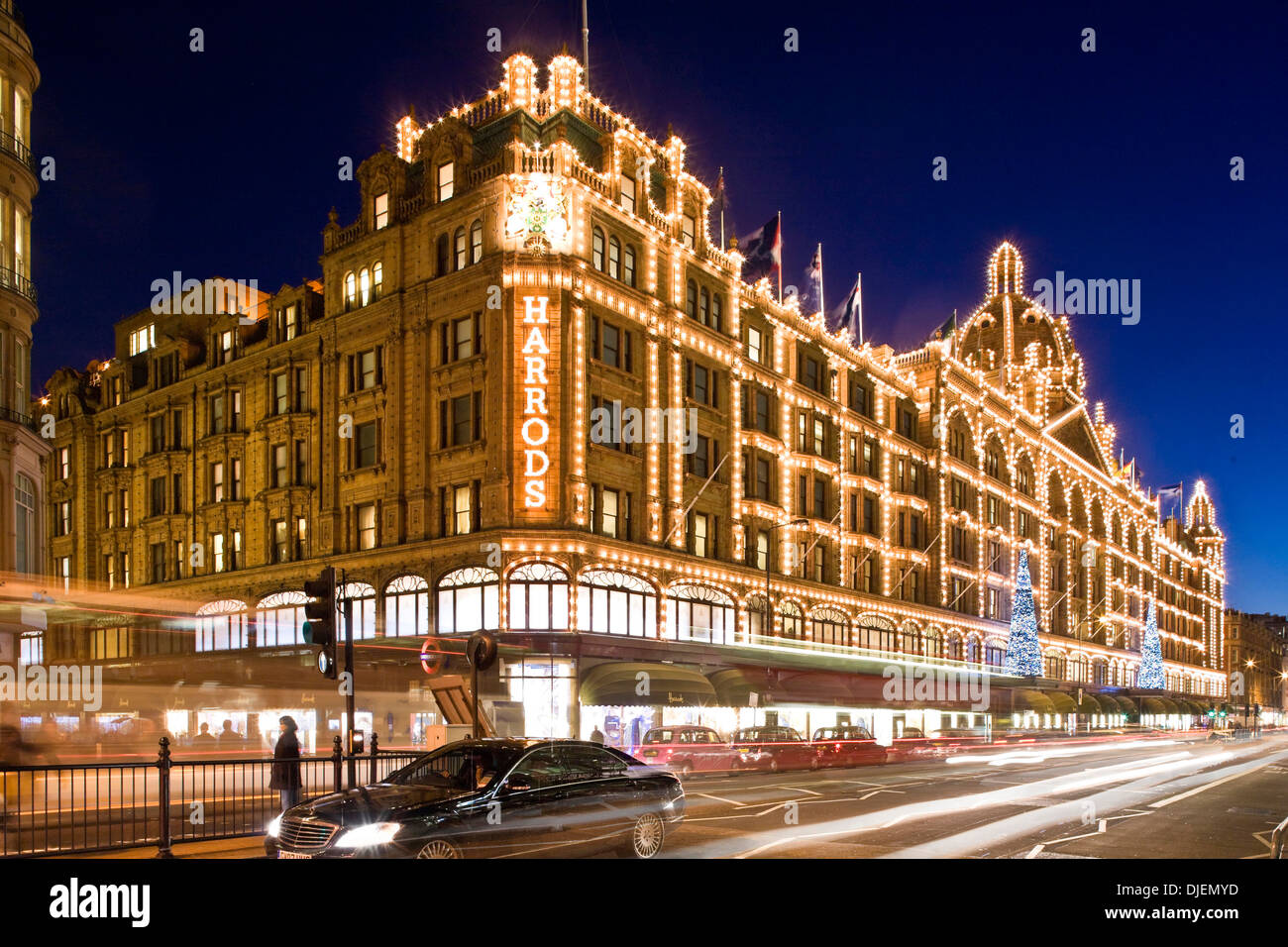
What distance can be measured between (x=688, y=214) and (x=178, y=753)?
29.2 meters

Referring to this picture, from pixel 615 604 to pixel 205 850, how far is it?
2664 centimetres

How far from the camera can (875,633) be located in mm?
58531

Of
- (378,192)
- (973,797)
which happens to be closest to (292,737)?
(973,797)

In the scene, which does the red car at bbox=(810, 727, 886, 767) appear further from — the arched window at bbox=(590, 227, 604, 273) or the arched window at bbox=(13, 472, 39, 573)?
the arched window at bbox=(13, 472, 39, 573)

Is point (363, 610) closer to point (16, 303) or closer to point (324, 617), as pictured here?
point (16, 303)

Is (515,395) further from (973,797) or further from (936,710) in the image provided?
(936,710)

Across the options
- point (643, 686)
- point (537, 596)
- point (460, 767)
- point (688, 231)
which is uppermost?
point (688, 231)

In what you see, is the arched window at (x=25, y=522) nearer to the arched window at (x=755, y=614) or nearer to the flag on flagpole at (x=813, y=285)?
the arched window at (x=755, y=614)

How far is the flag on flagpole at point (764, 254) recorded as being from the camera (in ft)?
161

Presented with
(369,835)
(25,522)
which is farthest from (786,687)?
(369,835)

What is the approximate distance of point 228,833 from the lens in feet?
55.6

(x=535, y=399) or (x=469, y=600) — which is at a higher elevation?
(x=535, y=399)

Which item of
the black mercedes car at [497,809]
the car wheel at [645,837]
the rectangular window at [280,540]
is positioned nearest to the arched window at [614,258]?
the rectangular window at [280,540]

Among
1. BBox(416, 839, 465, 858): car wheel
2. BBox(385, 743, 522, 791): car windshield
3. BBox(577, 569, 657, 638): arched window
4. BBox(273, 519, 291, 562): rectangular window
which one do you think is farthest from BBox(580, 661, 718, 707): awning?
BBox(416, 839, 465, 858): car wheel
